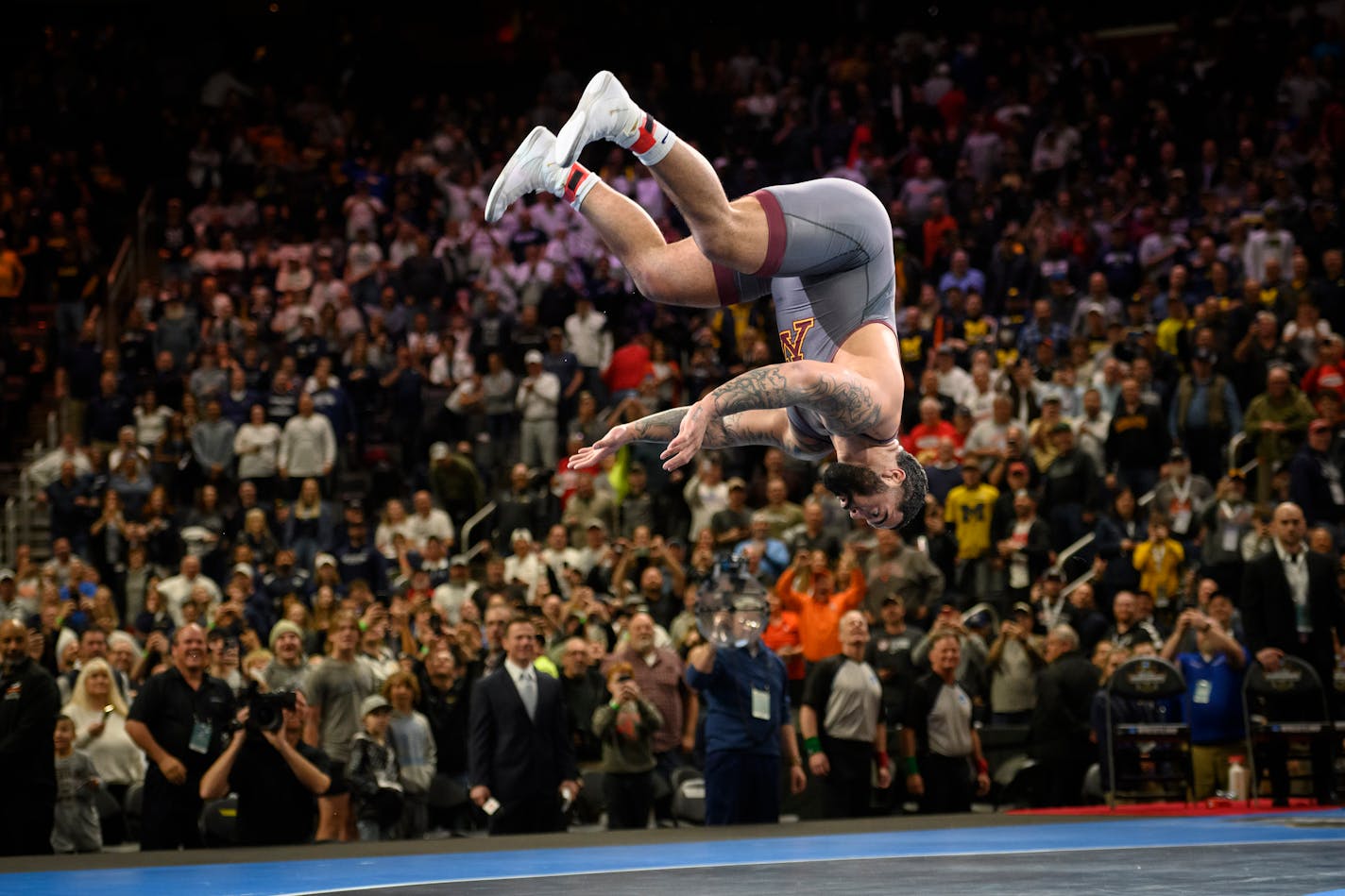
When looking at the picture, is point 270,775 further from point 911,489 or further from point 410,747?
point 911,489

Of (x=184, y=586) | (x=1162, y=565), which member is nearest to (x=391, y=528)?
(x=184, y=586)

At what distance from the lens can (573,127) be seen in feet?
24.1

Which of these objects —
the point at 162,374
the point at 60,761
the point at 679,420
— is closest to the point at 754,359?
the point at 162,374

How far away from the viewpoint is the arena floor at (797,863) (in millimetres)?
8258

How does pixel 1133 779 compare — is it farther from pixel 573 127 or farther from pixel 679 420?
pixel 573 127

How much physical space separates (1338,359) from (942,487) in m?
3.67

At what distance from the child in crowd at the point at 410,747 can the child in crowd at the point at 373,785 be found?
0.32 m

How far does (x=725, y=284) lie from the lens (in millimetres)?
7793

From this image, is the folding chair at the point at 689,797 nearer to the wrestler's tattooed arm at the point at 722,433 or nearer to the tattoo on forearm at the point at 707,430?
the wrestler's tattooed arm at the point at 722,433

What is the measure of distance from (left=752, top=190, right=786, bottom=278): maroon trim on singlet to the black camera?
17.6ft

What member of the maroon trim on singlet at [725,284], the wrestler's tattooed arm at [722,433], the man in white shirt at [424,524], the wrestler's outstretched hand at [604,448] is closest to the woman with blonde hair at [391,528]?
the man in white shirt at [424,524]

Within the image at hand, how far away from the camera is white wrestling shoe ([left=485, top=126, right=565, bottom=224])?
741 cm

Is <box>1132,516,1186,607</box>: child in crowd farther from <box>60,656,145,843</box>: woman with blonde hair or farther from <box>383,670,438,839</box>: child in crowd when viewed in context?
<box>60,656,145,843</box>: woman with blonde hair

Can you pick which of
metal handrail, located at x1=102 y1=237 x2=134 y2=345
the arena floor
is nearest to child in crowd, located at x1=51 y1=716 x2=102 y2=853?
the arena floor
